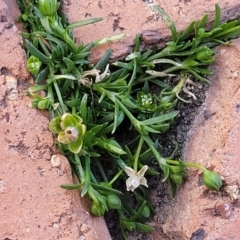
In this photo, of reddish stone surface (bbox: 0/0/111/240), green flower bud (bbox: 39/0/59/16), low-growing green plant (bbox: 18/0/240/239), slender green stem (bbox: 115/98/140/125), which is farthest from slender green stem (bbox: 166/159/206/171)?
green flower bud (bbox: 39/0/59/16)

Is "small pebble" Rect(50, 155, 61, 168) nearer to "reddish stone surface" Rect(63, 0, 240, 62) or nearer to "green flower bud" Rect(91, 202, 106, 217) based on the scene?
"green flower bud" Rect(91, 202, 106, 217)

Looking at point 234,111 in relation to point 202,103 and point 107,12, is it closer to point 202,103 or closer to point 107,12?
point 202,103

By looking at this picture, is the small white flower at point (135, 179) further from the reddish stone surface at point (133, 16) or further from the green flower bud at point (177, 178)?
the reddish stone surface at point (133, 16)

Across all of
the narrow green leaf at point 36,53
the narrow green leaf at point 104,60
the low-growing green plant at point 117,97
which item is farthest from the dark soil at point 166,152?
the narrow green leaf at point 36,53

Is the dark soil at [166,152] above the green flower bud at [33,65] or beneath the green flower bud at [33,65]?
beneath

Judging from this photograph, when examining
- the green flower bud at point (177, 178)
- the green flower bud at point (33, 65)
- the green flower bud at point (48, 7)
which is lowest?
the green flower bud at point (177, 178)

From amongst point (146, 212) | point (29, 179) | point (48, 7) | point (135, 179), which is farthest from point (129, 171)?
point (48, 7)

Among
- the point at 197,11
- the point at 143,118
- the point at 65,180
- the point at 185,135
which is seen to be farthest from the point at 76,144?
the point at 197,11
